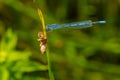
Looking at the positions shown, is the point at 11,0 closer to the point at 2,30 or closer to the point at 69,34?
the point at 2,30

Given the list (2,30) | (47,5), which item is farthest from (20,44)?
(47,5)

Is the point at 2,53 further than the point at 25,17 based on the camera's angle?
No

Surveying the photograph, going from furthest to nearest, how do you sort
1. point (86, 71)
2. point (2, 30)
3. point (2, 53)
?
point (2, 30) < point (86, 71) < point (2, 53)

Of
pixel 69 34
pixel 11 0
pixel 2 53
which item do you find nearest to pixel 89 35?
pixel 69 34

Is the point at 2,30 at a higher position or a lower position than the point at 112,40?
higher

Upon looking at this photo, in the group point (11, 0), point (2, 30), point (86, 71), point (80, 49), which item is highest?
point (11, 0)

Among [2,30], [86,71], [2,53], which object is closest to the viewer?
[2,53]
